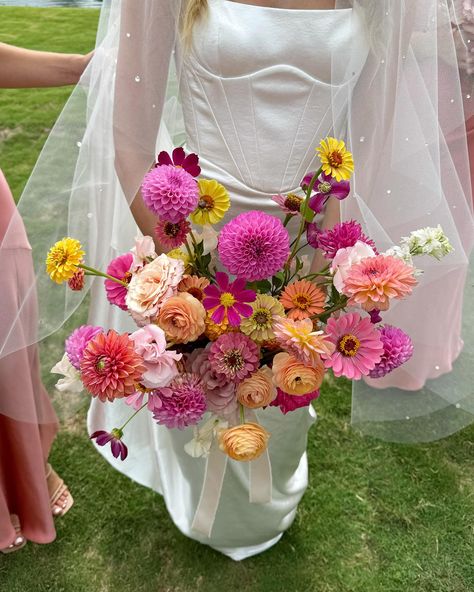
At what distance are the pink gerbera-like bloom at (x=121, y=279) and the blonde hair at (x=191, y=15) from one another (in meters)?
0.53

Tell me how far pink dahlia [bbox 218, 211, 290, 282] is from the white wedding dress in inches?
19.5

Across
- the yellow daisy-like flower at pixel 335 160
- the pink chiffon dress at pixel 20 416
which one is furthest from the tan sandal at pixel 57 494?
the yellow daisy-like flower at pixel 335 160

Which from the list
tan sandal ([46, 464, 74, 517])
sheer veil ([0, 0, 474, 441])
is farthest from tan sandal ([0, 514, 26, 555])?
sheer veil ([0, 0, 474, 441])

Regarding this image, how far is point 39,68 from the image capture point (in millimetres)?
1540

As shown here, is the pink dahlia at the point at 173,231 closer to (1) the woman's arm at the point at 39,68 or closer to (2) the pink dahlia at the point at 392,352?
(2) the pink dahlia at the point at 392,352

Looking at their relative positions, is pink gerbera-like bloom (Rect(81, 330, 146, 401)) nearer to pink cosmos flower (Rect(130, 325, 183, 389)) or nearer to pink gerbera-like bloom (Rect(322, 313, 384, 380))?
pink cosmos flower (Rect(130, 325, 183, 389))

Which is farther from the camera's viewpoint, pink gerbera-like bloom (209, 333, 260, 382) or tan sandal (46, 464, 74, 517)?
tan sandal (46, 464, 74, 517)

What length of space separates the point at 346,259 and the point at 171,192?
0.29m

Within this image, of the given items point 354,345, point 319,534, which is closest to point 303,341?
point 354,345

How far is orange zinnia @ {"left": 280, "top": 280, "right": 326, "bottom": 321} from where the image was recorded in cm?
96

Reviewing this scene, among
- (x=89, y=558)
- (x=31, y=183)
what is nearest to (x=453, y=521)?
(x=89, y=558)

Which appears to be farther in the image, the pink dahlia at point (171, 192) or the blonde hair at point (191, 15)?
the blonde hair at point (191, 15)

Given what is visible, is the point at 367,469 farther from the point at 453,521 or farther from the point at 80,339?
the point at 80,339

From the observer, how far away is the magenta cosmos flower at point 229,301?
928 millimetres
